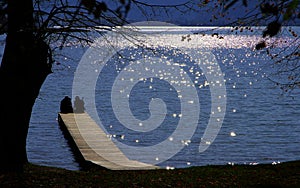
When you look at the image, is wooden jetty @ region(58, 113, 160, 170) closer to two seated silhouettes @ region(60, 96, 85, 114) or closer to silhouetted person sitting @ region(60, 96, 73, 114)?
two seated silhouettes @ region(60, 96, 85, 114)

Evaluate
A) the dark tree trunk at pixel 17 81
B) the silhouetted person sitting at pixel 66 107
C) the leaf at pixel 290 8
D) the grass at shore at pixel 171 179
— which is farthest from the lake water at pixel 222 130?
the leaf at pixel 290 8

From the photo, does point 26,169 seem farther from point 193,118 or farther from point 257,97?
point 257,97

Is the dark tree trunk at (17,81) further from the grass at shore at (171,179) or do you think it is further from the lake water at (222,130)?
the lake water at (222,130)

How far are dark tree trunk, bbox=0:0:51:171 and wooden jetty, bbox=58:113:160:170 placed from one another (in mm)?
4778

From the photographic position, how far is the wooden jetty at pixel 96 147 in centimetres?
1784

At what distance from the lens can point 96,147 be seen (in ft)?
71.0

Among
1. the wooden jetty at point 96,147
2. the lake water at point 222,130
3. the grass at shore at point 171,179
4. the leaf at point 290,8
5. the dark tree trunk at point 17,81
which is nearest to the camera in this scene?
the leaf at point 290,8

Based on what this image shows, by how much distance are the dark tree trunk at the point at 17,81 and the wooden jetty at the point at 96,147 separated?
478cm

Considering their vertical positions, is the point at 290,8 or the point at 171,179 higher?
the point at 290,8

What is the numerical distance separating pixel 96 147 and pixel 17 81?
948cm

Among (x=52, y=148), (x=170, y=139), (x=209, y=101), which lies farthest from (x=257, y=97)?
(x=52, y=148)

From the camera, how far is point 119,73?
88938 mm

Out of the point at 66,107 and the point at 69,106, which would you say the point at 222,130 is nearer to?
the point at 69,106

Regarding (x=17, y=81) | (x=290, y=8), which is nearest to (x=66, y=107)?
(x=17, y=81)
